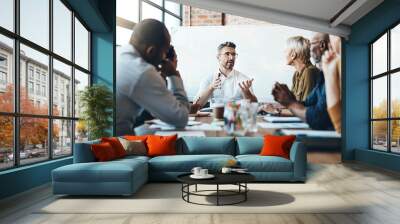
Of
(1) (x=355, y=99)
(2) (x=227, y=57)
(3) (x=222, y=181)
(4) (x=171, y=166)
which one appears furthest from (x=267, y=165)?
(1) (x=355, y=99)

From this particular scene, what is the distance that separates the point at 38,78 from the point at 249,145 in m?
3.45

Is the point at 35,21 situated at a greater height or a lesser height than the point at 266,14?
lesser

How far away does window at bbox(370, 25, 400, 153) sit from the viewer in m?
7.38

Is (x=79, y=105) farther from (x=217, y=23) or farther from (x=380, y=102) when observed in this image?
(x=380, y=102)

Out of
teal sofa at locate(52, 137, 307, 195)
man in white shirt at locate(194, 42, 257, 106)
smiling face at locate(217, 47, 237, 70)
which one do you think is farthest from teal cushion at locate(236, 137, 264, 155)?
smiling face at locate(217, 47, 237, 70)

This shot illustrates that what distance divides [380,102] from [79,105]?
610cm

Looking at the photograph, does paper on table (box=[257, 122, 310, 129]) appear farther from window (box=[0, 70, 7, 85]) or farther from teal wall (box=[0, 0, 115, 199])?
window (box=[0, 70, 7, 85])

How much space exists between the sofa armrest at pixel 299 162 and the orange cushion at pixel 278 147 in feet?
0.78

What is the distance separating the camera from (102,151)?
538cm

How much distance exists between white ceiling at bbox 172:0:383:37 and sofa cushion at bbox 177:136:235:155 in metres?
2.88

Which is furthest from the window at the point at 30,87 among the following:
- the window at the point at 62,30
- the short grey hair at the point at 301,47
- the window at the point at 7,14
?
the short grey hair at the point at 301,47

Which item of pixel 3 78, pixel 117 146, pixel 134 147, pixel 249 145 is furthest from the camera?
pixel 249 145

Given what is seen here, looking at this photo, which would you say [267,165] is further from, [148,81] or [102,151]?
[148,81]

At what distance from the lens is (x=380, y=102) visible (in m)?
8.17
